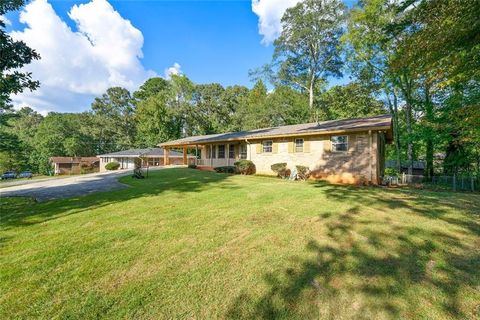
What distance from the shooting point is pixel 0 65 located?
284 inches

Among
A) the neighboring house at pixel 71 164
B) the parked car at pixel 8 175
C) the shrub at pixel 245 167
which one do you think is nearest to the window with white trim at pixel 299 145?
the shrub at pixel 245 167

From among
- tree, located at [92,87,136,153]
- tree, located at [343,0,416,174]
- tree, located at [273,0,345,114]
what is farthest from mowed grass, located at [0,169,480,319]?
tree, located at [92,87,136,153]

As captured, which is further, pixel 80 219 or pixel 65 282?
pixel 80 219

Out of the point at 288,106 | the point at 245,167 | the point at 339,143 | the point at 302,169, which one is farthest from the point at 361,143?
the point at 288,106

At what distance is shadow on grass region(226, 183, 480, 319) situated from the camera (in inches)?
107

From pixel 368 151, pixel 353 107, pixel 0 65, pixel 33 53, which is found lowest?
pixel 368 151

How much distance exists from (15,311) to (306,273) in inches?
142

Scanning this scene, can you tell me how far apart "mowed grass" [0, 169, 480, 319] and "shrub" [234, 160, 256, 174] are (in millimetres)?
9896

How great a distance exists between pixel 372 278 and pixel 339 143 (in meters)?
10.7

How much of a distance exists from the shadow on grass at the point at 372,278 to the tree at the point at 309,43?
23354 mm

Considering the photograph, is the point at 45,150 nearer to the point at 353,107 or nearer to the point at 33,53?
the point at 33,53

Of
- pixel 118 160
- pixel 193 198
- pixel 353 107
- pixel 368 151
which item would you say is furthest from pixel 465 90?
pixel 118 160

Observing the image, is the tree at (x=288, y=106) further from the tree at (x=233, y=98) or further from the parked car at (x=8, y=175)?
the parked car at (x=8, y=175)

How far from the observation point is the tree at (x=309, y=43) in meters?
22.8
